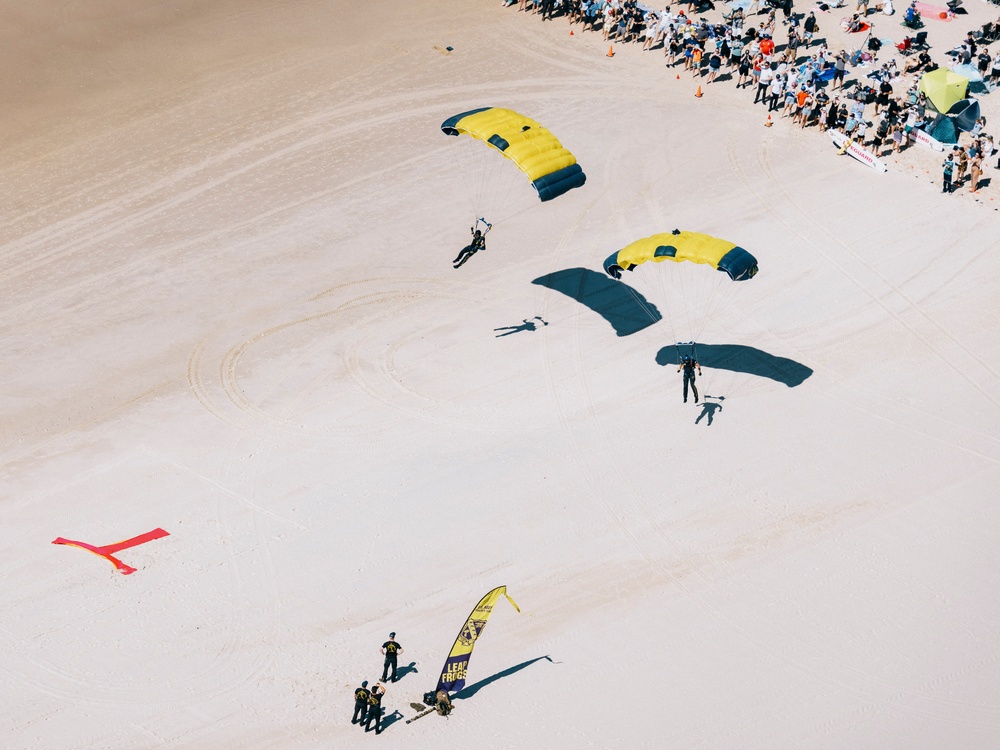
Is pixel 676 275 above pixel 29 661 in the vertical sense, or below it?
above

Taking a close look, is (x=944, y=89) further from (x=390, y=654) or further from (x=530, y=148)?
(x=390, y=654)

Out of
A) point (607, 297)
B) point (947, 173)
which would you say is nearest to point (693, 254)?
point (607, 297)

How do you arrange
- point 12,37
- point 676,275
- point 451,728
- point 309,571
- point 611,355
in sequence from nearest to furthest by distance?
1. point 451,728
2. point 309,571
3. point 611,355
4. point 676,275
5. point 12,37

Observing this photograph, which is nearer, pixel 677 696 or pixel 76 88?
pixel 677 696

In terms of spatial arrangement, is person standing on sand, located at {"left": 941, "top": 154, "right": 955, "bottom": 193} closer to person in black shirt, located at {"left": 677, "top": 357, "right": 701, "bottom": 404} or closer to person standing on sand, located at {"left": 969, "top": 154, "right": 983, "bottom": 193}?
person standing on sand, located at {"left": 969, "top": 154, "right": 983, "bottom": 193}

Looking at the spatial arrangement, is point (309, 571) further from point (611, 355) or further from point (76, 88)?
point (76, 88)

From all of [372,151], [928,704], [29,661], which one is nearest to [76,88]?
[372,151]

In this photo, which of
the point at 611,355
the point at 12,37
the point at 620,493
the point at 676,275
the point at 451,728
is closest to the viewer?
the point at 451,728
